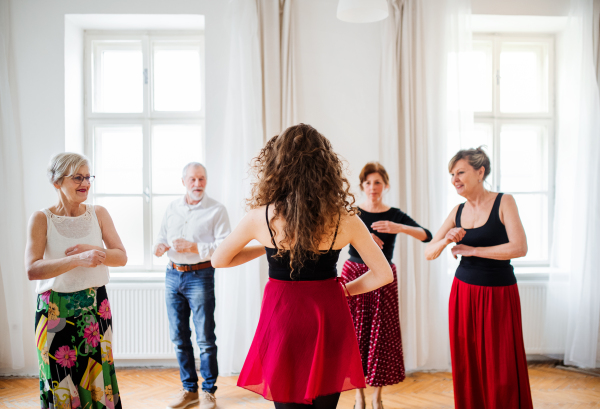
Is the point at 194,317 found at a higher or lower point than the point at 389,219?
lower

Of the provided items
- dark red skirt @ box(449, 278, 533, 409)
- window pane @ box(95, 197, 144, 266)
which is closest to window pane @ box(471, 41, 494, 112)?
dark red skirt @ box(449, 278, 533, 409)

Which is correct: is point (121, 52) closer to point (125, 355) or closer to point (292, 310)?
point (125, 355)

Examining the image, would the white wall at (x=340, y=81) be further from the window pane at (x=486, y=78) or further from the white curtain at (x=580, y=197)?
the white curtain at (x=580, y=197)

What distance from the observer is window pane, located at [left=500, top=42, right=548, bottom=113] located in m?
4.44

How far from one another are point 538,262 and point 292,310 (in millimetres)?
3852

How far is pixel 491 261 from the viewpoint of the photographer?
244 centimetres

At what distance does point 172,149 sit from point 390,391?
318cm

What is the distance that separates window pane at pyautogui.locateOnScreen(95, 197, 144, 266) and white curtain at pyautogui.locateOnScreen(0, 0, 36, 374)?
0.82 m

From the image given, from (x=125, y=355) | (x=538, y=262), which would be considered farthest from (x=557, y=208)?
(x=125, y=355)

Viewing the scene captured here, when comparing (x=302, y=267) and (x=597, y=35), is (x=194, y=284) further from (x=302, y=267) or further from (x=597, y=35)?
(x=597, y=35)

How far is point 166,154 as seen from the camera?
4305 millimetres

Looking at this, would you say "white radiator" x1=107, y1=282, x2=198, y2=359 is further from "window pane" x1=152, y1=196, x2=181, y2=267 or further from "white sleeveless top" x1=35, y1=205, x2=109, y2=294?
"white sleeveless top" x1=35, y1=205, x2=109, y2=294

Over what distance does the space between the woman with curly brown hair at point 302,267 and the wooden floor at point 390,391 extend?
1822mm

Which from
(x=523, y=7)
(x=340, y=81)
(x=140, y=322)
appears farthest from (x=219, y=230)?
(x=523, y=7)
